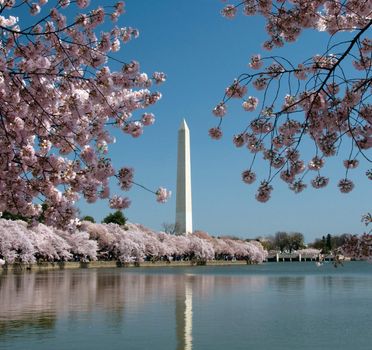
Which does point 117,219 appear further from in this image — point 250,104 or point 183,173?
point 250,104

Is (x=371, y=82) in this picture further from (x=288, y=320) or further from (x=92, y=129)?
(x=288, y=320)

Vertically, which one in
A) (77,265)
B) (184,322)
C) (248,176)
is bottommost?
(184,322)

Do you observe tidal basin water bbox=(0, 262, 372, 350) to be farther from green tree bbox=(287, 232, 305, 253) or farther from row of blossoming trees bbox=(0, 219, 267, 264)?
green tree bbox=(287, 232, 305, 253)

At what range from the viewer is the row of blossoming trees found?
48.0 meters

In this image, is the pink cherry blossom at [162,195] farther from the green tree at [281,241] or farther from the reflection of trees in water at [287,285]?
the green tree at [281,241]

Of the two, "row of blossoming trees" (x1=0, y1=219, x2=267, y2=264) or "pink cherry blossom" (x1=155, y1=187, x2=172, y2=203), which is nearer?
"pink cherry blossom" (x1=155, y1=187, x2=172, y2=203)

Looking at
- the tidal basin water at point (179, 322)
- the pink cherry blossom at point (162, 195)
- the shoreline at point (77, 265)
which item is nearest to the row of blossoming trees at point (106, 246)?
the shoreline at point (77, 265)

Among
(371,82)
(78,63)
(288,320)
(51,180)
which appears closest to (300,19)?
(371,82)

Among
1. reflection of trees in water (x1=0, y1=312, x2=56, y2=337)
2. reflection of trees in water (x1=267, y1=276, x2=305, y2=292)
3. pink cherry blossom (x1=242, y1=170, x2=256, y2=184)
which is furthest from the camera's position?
reflection of trees in water (x1=267, y1=276, x2=305, y2=292)

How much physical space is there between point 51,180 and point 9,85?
1084 mm

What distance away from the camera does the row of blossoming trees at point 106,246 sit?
48000mm

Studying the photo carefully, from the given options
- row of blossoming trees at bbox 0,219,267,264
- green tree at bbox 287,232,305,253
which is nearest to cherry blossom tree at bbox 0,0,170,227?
row of blossoming trees at bbox 0,219,267,264

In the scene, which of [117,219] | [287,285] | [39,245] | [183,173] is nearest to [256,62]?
[287,285]

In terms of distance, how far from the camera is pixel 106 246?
6675cm
